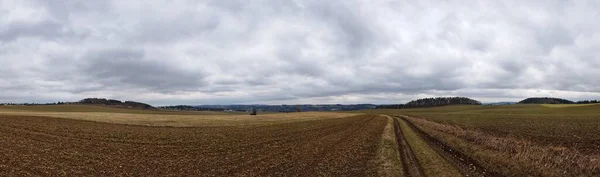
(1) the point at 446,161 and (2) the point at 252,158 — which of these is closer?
(1) the point at 446,161

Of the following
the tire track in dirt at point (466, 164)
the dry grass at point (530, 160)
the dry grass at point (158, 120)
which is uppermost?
the dry grass at point (158, 120)

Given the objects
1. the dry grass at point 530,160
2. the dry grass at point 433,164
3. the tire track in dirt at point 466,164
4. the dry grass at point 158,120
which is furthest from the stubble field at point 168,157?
the dry grass at point 158,120

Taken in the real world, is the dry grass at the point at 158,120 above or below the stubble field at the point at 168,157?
above

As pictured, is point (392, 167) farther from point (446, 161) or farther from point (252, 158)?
point (252, 158)

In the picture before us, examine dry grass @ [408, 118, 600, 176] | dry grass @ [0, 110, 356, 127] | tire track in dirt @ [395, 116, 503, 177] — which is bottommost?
tire track in dirt @ [395, 116, 503, 177]

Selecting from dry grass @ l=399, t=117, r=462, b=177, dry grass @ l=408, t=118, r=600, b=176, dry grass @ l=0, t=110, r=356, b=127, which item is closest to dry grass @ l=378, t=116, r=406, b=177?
dry grass @ l=399, t=117, r=462, b=177

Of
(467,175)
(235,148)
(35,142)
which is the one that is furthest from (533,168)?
(35,142)

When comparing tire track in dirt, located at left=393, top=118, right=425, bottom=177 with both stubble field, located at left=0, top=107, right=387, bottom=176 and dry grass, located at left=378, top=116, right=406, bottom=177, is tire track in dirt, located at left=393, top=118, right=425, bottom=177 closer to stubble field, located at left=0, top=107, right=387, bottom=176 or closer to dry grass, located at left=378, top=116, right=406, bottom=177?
dry grass, located at left=378, top=116, right=406, bottom=177

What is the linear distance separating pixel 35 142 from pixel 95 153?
5.89m

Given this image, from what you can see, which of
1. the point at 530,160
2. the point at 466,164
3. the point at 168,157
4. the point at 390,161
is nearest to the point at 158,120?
the point at 168,157

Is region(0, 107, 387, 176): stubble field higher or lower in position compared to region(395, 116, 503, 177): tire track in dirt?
higher

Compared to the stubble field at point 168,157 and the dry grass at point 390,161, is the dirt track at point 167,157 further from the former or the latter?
the dry grass at point 390,161

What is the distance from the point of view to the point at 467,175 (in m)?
17.1

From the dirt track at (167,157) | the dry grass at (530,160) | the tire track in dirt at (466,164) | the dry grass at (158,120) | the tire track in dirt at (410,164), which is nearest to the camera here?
the dry grass at (530,160)
